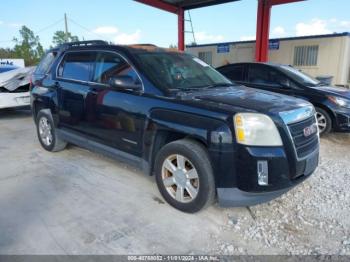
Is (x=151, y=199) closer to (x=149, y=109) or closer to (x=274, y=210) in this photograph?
(x=149, y=109)

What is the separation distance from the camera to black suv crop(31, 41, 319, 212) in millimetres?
2768

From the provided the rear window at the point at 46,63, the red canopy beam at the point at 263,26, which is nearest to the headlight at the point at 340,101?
the rear window at the point at 46,63

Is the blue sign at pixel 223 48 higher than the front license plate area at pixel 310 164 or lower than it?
higher

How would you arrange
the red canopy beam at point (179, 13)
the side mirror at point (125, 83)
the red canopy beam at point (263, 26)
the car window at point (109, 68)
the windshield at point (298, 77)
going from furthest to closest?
the red canopy beam at point (179, 13), the red canopy beam at point (263, 26), the windshield at point (298, 77), the car window at point (109, 68), the side mirror at point (125, 83)

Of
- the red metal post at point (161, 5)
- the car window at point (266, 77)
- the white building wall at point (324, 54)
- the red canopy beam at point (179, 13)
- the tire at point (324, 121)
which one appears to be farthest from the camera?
the red canopy beam at point (179, 13)

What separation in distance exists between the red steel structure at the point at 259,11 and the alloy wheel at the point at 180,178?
36.8ft

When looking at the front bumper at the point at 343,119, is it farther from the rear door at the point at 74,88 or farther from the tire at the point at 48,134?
the tire at the point at 48,134

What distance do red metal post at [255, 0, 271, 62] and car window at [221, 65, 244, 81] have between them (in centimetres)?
639

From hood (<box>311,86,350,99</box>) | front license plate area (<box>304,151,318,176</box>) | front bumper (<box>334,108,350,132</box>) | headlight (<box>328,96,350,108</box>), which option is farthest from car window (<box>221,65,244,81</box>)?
front license plate area (<box>304,151,318,176</box>)

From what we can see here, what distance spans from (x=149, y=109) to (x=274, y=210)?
1762mm

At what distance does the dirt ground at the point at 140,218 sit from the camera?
2678 mm

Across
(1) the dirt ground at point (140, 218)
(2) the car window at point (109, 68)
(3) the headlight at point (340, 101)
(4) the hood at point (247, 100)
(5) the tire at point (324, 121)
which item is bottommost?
(1) the dirt ground at point (140, 218)

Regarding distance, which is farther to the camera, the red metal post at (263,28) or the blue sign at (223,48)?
the blue sign at (223,48)

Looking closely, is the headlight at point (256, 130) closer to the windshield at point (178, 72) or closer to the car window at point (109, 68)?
the windshield at point (178, 72)
